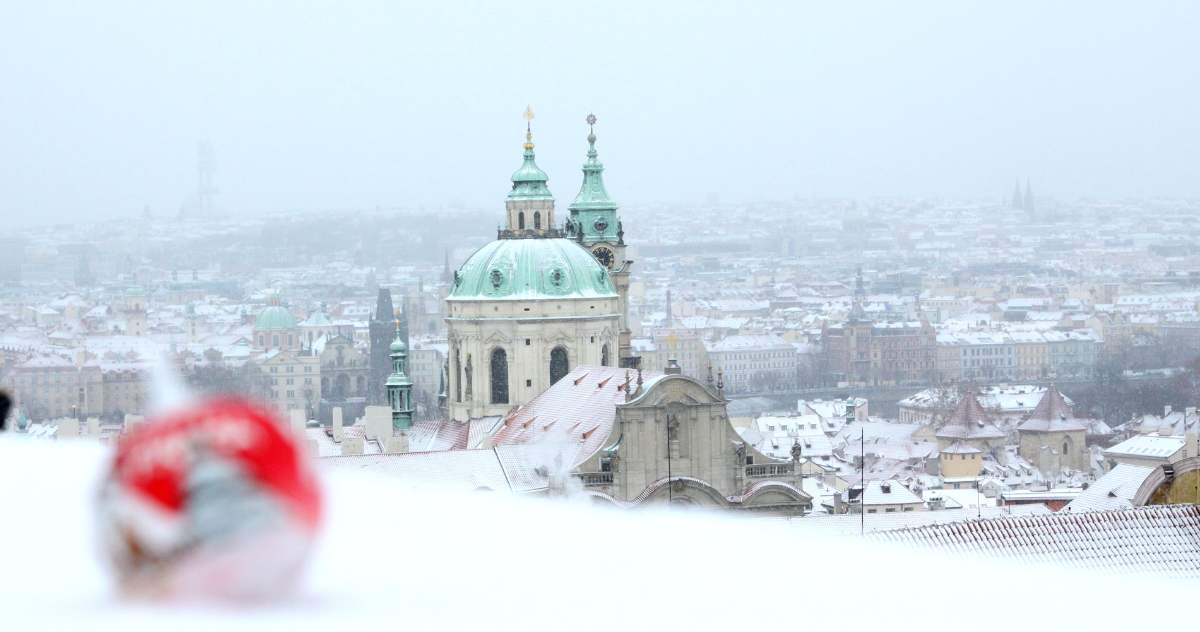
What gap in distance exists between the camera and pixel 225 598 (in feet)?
8.31

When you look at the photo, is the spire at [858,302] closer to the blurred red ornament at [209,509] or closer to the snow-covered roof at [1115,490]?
the snow-covered roof at [1115,490]

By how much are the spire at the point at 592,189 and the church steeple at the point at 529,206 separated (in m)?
1.44

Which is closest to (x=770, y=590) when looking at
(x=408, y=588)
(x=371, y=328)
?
(x=408, y=588)

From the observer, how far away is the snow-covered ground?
2.65m

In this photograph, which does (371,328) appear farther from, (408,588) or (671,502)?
(408,588)

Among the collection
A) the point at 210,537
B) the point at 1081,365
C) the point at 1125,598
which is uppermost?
the point at 210,537

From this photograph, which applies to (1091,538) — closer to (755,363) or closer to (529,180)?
(529,180)

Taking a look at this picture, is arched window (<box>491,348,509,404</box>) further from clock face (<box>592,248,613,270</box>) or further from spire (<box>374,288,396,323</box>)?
spire (<box>374,288,396,323</box>)

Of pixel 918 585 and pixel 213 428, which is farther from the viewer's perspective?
pixel 918 585

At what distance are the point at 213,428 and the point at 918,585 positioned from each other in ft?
3.68

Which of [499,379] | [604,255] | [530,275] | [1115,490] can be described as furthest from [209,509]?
[604,255]

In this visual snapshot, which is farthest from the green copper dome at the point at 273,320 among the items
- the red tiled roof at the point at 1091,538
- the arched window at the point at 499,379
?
the red tiled roof at the point at 1091,538

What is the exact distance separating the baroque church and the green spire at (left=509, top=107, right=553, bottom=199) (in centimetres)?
4

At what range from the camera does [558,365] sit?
4759cm
